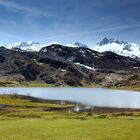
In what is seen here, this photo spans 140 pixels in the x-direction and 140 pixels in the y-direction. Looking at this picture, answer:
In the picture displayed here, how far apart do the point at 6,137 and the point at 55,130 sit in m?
8.58

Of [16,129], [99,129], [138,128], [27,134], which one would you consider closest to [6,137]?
[27,134]

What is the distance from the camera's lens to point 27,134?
4244cm

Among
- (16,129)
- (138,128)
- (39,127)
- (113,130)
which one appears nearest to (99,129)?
(113,130)

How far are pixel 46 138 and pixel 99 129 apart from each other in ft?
35.5

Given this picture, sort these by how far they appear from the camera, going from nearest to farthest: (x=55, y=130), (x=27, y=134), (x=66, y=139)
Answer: (x=66, y=139) < (x=27, y=134) < (x=55, y=130)

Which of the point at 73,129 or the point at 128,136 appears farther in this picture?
the point at 73,129

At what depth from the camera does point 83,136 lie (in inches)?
1633

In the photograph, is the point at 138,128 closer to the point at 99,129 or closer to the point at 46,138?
the point at 99,129

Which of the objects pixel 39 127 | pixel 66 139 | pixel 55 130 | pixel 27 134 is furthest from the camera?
pixel 39 127

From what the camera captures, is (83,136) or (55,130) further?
(55,130)

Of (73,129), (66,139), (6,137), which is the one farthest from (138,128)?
(6,137)

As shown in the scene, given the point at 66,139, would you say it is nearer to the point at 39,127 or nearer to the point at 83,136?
the point at 83,136

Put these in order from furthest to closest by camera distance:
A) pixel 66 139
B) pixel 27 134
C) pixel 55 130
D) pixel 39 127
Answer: pixel 39 127 < pixel 55 130 < pixel 27 134 < pixel 66 139

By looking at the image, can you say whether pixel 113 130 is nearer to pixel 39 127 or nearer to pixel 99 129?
pixel 99 129
